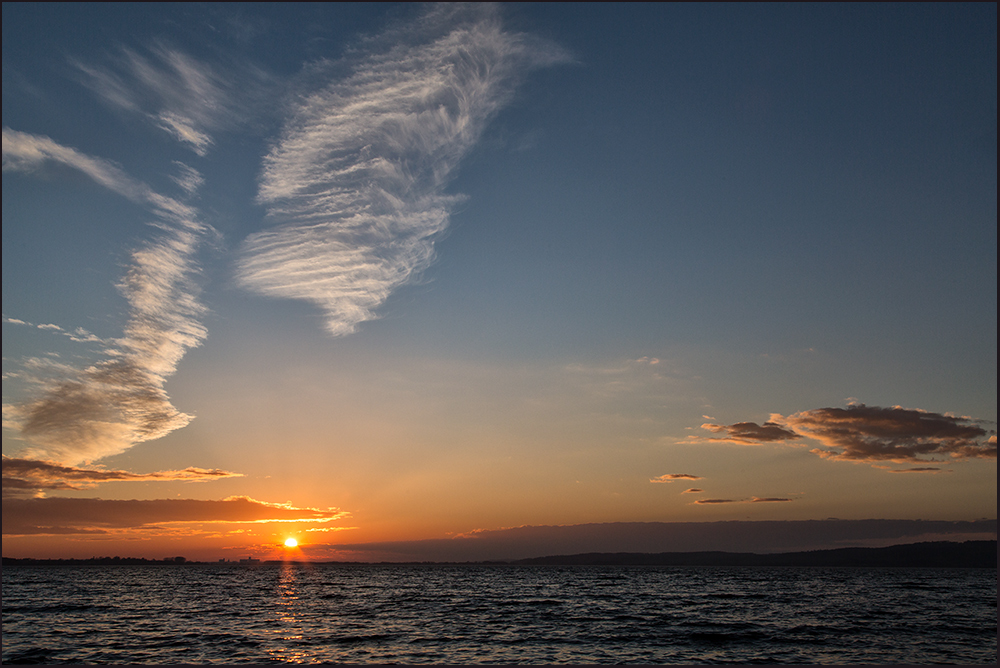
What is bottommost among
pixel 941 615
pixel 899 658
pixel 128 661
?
pixel 941 615

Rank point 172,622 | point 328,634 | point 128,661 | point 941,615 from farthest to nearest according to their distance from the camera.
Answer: point 941,615, point 172,622, point 328,634, point 128,661

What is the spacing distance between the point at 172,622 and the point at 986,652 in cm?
6400

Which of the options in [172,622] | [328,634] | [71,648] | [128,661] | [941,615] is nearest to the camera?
[128,661]

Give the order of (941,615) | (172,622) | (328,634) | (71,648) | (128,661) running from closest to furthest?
(128,661)
(71,648)
(328,634)
(172,622)
(941,615)

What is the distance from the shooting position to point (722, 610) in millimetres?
62344

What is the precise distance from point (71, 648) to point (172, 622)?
1366 cm

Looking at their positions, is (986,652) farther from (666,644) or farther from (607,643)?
(607,643)

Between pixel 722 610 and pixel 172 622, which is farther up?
pixel 172 622

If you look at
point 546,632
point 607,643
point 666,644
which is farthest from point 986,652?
point 546,632

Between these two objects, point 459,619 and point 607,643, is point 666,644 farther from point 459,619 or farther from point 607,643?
point 459,619

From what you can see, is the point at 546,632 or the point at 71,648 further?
the point at 546,632

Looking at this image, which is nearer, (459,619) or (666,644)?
(666,644)

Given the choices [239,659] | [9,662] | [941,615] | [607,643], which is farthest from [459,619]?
[941,615]

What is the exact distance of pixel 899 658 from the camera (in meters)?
35.0
